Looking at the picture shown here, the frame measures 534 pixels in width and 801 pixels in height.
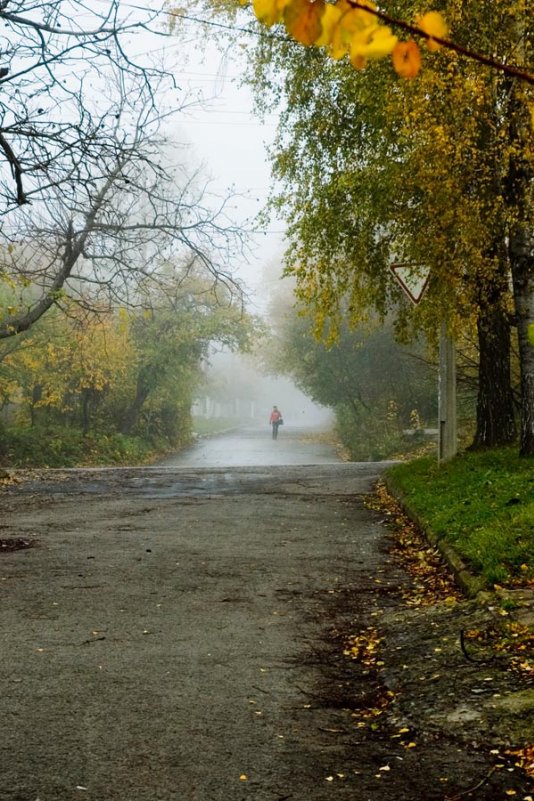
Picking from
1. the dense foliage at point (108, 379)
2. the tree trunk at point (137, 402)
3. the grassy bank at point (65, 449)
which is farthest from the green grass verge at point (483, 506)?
the tree trunk at point (137, 402)

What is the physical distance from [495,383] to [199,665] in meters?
10.7

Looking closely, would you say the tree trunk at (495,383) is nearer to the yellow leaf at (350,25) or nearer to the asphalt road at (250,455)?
the asphalt road at (250,455)

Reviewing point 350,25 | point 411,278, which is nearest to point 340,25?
point 350,25

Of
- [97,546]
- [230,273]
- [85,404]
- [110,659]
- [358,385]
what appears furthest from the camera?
[358,385]

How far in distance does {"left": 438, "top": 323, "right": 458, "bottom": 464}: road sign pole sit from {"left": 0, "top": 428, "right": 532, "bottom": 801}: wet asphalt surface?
3649 mm

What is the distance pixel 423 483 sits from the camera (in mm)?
13727

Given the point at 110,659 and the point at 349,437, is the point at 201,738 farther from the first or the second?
the point at 349,437

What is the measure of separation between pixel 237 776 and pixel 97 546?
21.2 ft

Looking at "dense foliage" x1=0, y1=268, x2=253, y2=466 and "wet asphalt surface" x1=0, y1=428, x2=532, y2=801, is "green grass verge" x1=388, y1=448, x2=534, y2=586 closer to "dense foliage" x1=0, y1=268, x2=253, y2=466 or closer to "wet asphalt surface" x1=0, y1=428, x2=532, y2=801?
"wet asphalt surface" x1=0, y1=428, x2=532, y2=801

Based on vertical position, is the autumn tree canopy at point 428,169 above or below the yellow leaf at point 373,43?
above

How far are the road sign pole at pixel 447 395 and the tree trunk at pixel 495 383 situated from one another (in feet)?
1.87

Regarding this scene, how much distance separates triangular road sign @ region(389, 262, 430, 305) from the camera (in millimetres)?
13641

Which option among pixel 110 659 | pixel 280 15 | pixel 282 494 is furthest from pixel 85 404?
pixel 280 15

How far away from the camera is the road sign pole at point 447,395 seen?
14.9m
